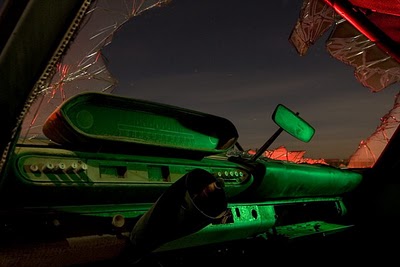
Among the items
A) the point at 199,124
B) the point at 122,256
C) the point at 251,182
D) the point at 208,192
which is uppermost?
the point at 208,192

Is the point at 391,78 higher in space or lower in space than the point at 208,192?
lower

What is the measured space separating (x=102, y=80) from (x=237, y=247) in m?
4.88

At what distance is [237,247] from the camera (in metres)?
3.09

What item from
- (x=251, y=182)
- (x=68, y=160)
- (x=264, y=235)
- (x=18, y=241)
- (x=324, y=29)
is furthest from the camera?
(x=324, y=29)

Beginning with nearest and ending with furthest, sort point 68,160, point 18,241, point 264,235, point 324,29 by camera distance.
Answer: point 18,241, point 68,160, point 264,235, point 324,29

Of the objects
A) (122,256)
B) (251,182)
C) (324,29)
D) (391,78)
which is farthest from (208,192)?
(391,78)

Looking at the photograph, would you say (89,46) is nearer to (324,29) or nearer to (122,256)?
(122,256)

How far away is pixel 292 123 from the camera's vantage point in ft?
9.76

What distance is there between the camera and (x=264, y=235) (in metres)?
3.26

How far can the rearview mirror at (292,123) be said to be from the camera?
2834mm

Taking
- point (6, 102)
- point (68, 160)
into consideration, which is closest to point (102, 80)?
point (68, 160)

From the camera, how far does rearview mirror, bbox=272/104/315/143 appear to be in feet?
9.30

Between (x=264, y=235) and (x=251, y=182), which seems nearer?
(x=251, y=182)

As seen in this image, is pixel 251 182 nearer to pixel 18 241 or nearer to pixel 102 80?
pixel 18 241
